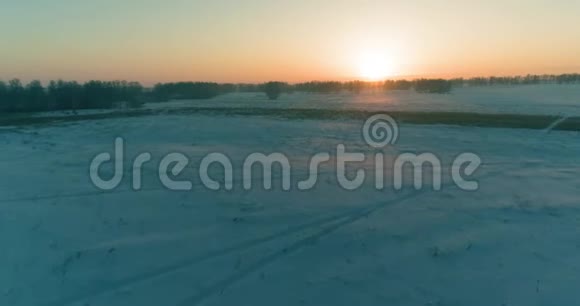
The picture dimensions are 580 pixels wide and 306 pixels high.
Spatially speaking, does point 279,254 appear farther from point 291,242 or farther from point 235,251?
point 235,251

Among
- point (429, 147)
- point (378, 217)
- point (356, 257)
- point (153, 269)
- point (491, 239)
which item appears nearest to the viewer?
point (153, 269)

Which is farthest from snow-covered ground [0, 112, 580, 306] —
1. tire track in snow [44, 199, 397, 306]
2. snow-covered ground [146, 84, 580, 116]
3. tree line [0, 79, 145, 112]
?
tree line [0, 79, 145, 112]

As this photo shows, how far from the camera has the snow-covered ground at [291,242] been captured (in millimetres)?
4758

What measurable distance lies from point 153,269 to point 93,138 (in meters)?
14.3

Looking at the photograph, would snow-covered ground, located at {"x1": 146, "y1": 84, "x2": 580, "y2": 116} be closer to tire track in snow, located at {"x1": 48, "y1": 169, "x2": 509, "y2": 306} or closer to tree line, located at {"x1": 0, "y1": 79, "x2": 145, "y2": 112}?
tree line, located at {"x1": 0, "y1": 79, "x2": 145, "y2": 112}

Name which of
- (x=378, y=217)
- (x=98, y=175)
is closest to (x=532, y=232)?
(x=378, y=217)

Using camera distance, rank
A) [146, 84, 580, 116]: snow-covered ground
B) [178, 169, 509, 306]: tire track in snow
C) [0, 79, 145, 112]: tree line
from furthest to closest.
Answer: [0, 79, 145, 112]: tree line → [146, 84, 580, 116]: snow-covered ground → [178, 169, 509, 306]: tire track in snow

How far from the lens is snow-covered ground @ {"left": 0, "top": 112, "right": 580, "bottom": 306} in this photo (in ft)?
15.6

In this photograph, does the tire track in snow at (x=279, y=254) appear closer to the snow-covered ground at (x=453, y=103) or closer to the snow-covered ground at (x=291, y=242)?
the snow-covered ground at (x=291, y=242)

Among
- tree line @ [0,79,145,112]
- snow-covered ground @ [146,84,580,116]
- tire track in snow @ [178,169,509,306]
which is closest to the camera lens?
tire track in snow @ [178,169,509,306]

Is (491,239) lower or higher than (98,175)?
lower

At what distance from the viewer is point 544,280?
4.99 meters

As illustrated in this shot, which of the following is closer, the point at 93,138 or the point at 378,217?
the point at 378,217

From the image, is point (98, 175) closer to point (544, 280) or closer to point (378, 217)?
A: point (378, 217)
